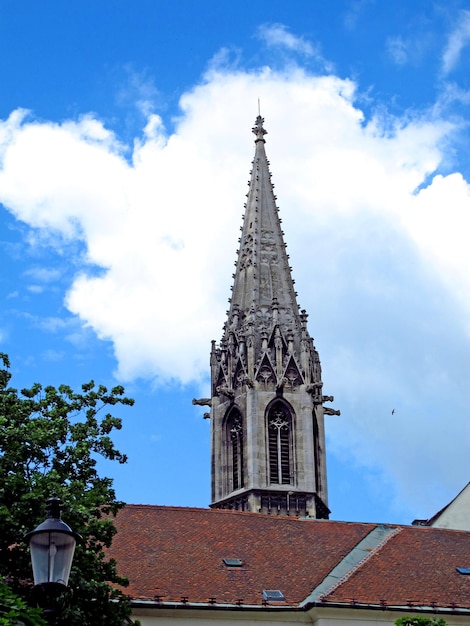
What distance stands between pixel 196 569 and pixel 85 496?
7.34 meters

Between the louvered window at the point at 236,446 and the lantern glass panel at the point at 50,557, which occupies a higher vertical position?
the louvered window at the point at 236,446

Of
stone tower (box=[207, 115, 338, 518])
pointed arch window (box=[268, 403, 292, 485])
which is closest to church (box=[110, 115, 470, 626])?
stone tower (box=[207, 115, 338, 518])

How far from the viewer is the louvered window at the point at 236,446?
51781 millimetres

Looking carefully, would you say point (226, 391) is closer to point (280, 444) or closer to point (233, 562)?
point (280, 444)

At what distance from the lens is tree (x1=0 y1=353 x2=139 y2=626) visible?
19.6m

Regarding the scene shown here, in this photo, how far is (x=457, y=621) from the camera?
2586 cm

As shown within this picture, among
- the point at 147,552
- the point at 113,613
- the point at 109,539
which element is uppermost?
the point at 147,552

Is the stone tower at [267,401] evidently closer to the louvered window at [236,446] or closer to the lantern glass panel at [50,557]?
the louvered window at [236,446]

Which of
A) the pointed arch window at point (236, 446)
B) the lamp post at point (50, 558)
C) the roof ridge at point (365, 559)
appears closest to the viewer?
the lamp post at point (50, 558)

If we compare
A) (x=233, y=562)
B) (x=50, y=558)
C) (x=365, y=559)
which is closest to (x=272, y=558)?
(x=233, y=562)

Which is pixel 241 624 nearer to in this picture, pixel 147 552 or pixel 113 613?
pixel 147 552

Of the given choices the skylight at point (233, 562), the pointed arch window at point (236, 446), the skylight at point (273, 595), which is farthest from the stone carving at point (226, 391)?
the skylight at point (273, 595)

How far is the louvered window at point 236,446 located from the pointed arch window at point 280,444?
142 cm

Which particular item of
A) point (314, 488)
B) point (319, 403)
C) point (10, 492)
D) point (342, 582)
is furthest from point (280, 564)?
point (319, 403)
